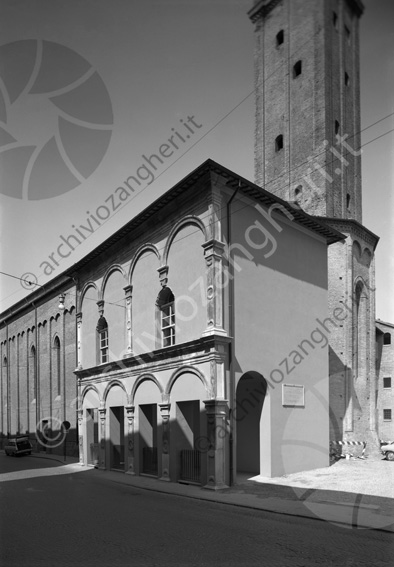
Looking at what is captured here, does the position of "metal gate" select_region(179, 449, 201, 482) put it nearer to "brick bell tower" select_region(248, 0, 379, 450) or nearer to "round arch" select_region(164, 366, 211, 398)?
"round arch" select_region(164, 366, 211, 398)

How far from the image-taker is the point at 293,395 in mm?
19344

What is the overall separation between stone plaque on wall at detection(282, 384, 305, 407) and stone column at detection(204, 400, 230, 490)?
367 cm

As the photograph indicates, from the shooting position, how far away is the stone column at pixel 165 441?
59.1ft

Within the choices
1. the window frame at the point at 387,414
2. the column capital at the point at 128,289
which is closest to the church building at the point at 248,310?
the column capital at the point at 128,289

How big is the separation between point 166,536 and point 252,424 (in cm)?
1215

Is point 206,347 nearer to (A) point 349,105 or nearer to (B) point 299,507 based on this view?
(B) point 299,507

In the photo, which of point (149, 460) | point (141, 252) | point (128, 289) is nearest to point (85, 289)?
point (128, 289)

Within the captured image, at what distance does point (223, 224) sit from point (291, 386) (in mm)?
6831

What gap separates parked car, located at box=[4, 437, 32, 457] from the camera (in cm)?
3398

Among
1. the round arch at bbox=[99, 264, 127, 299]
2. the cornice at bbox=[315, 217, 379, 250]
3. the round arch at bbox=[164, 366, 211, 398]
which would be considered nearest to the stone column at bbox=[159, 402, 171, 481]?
the round arch at bbox=[164, 366, 211, 398]

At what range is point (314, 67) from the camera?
30.7 meters

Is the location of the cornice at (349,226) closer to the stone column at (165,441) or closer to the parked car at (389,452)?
the parked car at (389,452)

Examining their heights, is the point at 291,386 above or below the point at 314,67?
below

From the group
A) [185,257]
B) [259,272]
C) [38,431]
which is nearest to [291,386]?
[259,272]
